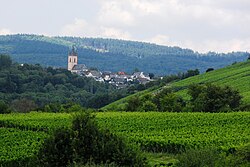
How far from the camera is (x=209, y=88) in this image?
177 ft

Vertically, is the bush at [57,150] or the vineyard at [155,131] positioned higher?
the bush at [57,150]

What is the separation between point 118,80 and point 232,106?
412 feet

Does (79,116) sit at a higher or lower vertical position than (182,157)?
higher

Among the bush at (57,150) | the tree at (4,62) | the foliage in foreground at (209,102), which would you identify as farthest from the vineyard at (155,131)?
the tree at (4,62)

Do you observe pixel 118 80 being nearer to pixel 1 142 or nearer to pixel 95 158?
pixel 1 142

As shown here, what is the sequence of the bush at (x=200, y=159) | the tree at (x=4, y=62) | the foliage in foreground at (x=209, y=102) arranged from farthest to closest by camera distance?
1. the tree at (x=4, y=62)
2. the foliage in foreground at (x=209, y=102)
3. the bush at (x=200, y=159)

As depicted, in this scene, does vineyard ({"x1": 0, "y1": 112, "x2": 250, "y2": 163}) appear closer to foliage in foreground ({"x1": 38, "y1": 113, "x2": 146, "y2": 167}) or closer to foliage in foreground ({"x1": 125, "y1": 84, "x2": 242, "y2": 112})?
foliage in foreground ({"x1": 38, "y1": 113, "x2": 146, "y2": 167})

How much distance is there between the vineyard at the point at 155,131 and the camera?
101 ft

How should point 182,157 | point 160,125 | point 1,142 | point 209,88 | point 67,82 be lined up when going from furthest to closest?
point 67,82, point 209,88, point 160,125, point 1,142, point 182,157

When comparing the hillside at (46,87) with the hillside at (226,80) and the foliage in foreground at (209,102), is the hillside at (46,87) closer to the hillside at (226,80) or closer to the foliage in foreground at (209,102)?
the hillside at (226,80)

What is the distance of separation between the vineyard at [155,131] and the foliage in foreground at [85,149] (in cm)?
360

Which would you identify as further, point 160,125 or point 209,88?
point 209,88

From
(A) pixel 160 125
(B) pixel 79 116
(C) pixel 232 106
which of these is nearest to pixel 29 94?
(C) pixel 232 106

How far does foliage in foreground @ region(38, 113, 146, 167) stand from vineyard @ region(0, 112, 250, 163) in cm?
360
